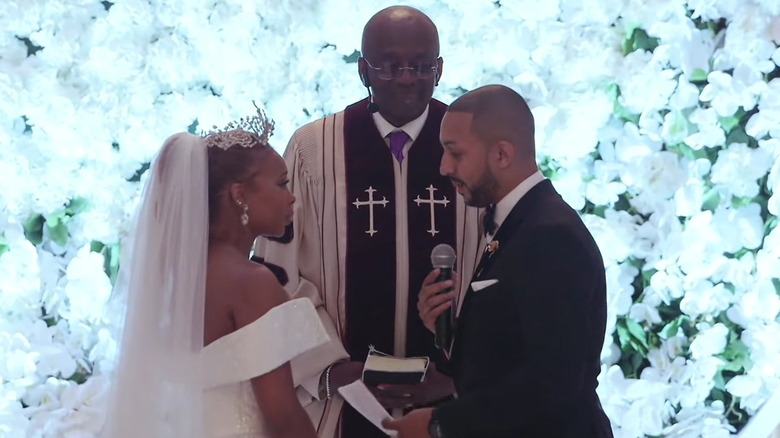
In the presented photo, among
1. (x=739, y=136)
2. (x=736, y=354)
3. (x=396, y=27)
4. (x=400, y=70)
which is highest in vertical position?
(x=396, y=27)

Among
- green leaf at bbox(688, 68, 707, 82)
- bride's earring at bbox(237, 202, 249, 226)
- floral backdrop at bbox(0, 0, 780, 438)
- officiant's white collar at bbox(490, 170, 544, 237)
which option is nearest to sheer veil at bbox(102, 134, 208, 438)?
bride's earring at bbox(237, 202, 249, 226)

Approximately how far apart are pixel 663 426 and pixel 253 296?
7.43 feet

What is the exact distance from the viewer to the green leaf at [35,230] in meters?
4.29

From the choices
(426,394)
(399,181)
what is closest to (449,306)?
(426,394)

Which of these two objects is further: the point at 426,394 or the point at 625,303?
the point at 625,303

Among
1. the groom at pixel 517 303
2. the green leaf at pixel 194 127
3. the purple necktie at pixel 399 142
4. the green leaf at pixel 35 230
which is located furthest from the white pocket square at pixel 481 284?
the green leaf at pixel 35 230

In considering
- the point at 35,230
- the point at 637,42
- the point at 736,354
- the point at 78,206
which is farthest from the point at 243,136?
the point at 736,354

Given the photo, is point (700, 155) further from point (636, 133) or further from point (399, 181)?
point (399, 181)

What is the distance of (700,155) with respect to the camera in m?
4.17

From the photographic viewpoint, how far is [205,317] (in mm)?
2666

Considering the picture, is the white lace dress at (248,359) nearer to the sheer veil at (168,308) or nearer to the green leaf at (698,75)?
the sheer veil at (168,308)

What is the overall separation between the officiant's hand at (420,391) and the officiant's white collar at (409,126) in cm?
77

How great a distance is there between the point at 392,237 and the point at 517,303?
1004mm

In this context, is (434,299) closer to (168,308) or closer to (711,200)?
(168,308)
